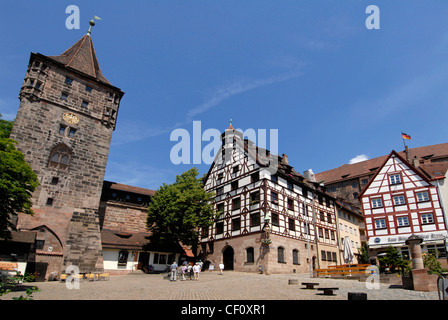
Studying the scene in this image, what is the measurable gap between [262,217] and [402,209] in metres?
15.7

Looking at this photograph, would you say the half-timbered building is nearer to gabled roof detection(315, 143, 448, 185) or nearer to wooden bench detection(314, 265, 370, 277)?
wooden bench detection(314, 265, 370, 277)

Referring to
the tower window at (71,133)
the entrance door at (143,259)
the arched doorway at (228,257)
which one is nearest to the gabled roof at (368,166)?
the arched doorway at (228,257)

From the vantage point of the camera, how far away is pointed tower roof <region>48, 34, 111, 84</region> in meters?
29.9

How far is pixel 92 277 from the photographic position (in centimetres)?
2134

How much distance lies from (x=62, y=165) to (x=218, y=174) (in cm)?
1715

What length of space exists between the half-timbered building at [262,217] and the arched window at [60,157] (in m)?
16.7

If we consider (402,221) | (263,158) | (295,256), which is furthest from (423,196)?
(263,158)

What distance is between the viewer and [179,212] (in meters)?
28.4

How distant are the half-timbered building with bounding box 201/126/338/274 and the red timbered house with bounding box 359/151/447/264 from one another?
571cm

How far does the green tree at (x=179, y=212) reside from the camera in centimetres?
2802

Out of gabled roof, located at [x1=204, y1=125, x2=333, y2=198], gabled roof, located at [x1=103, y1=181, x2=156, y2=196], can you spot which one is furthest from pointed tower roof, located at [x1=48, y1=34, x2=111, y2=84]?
gabled roof, located at [x1=204, y1=125, x2=333, y2=198]

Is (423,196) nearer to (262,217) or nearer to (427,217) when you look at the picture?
(427,217)

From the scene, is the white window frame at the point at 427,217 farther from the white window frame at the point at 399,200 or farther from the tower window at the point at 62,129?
the tower window at the point at 62,129
